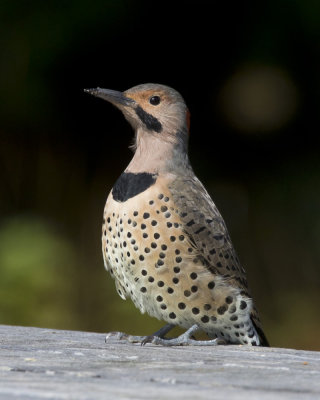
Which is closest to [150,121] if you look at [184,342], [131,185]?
[131,185]

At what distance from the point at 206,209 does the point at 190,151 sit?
3289 mm

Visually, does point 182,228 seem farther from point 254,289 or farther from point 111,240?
point 254,289

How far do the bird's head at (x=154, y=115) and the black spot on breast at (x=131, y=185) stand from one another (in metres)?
0.19

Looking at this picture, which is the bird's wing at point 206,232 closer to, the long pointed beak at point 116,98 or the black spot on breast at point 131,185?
the black spot on breast at point 131,185

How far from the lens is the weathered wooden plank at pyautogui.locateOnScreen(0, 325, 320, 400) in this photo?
77.4 inches

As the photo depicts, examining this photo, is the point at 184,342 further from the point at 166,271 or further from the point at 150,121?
the point at 150,121

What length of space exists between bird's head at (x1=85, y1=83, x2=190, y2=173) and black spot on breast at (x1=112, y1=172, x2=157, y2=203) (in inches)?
7.4

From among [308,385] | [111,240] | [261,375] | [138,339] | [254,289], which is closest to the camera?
[308,385]

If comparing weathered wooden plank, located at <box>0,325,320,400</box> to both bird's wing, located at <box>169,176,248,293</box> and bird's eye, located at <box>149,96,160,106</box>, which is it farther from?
bird's eye, located at <box>149,96,160,106</box>

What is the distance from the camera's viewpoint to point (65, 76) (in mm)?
7684

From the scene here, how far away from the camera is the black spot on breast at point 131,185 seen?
4.21 metres

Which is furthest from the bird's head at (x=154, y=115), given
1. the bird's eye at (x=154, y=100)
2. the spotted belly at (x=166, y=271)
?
the spotted belly at (x=166, y=271)

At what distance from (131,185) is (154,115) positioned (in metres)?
0.47

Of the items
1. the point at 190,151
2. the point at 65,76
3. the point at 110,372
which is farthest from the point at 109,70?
the point at 110,372
